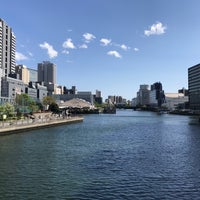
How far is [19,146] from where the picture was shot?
5297cm

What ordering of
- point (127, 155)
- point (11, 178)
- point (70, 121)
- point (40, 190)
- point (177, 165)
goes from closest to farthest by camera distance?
point (40, 190)
point (11, 178)
point (177, 165)
point (127, 155)
point (70, 121)

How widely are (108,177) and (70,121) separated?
106m

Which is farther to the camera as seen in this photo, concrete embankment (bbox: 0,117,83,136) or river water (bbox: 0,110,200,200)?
concrete embankment (bbox: 0,117,83,136)

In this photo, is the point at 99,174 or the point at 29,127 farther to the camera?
the point at 29,127

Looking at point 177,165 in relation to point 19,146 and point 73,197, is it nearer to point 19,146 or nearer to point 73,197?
point 73,197

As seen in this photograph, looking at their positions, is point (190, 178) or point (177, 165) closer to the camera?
point (190, 178)

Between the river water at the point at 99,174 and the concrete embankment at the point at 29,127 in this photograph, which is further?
the concrete embankment at the point at 29,127

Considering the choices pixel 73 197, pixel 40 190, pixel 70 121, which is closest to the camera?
pixel 73 197

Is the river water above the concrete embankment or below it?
below

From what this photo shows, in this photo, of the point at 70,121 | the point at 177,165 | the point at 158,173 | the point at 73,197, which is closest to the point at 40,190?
the point at 73,197

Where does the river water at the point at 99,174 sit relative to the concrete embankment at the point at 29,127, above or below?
below

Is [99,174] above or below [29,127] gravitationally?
below

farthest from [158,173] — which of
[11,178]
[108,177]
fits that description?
[11,178]

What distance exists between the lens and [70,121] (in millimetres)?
136375
